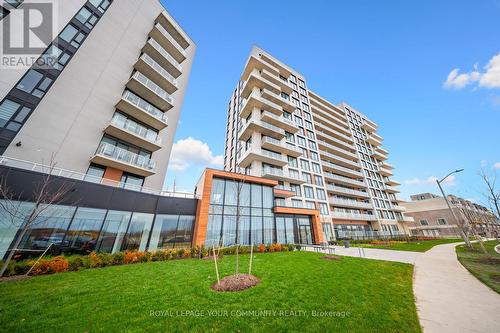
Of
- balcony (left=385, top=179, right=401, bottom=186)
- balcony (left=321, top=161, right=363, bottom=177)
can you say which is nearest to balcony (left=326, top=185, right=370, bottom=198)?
balcony (left=321, top=161, right=363, bottom=177)

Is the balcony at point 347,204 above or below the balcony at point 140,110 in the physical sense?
below

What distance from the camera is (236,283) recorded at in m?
6.74

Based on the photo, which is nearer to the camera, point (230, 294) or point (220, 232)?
point (230, 294)

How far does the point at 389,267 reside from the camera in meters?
9.91

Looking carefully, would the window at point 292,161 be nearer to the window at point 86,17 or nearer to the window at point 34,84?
the window at point 34,84

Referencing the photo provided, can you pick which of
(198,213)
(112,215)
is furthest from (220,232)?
(112,215)

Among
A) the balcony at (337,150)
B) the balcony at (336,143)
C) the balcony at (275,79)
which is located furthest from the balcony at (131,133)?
the balcony at (336,143)

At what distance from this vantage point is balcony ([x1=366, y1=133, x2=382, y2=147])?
178 feet

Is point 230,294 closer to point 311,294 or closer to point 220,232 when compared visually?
point 311,294

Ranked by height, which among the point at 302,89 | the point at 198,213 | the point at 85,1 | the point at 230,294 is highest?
the point at 302,89

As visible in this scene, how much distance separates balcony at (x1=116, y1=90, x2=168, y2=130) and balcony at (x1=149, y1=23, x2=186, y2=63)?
10.1 meters

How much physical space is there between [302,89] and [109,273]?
46.0 m

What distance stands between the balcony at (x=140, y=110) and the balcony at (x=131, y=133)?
1.00m

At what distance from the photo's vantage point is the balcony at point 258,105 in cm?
2908
